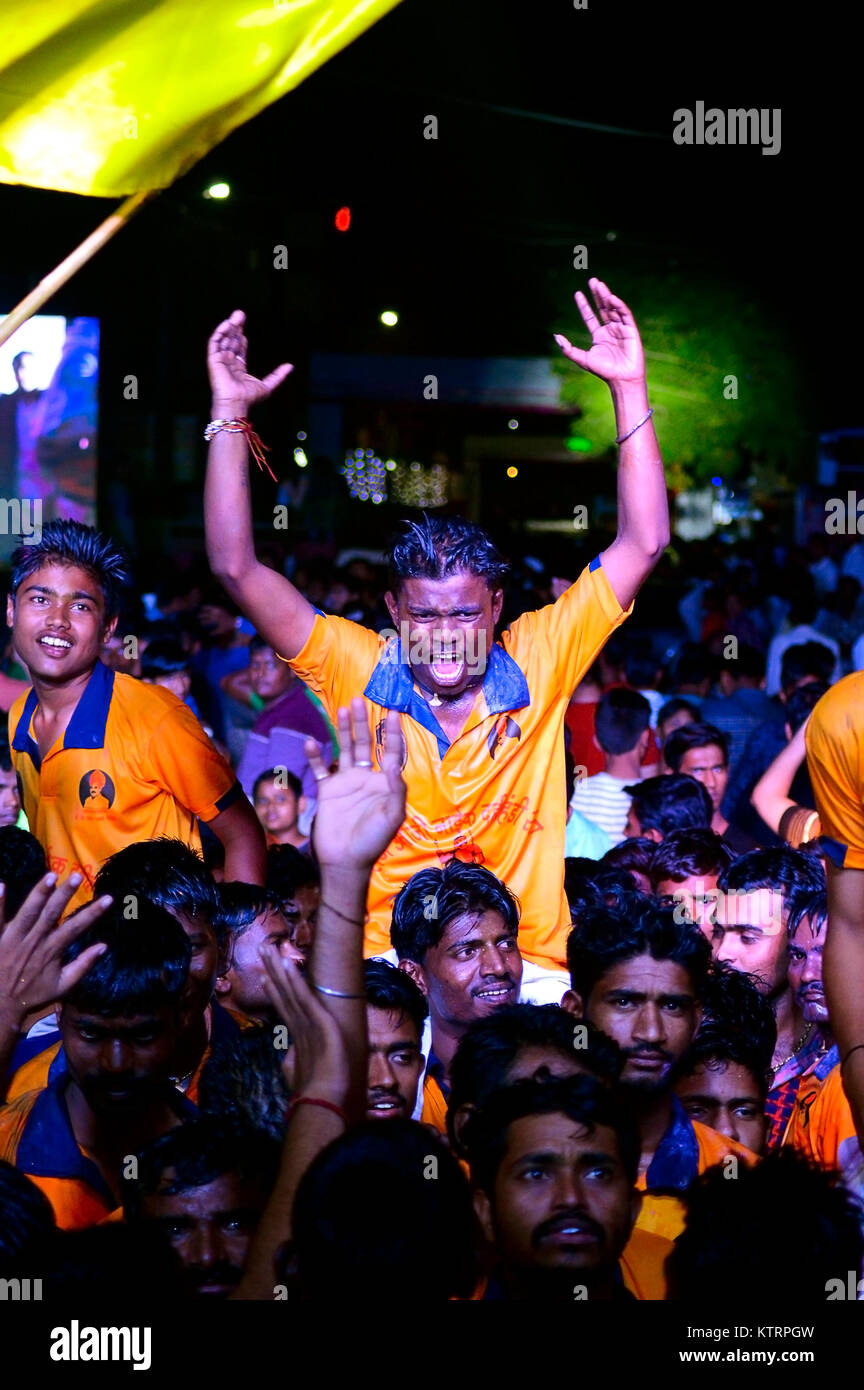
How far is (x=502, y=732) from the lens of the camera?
445 cm

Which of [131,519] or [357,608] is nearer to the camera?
[357,608]

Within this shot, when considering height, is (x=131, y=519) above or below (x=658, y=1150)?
above

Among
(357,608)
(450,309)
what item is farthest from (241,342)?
(450,309)

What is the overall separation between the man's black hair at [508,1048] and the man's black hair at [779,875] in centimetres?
166

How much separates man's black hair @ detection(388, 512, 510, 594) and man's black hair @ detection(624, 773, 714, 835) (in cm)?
174

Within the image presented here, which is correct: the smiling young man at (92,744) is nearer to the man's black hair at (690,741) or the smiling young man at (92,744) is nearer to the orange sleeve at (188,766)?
the orange sleeve at (188,766)

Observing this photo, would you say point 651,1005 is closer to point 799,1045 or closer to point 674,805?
point 799,1045

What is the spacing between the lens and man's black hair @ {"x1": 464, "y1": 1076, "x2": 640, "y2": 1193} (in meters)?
2.85

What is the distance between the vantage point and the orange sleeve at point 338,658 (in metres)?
4.54

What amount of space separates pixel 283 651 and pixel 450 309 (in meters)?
21.1

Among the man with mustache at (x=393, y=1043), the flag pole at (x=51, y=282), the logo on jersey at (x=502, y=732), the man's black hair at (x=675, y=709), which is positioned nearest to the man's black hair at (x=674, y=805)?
the man's black hair at (x=675, y=709)

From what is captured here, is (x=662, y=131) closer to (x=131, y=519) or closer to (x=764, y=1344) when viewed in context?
(x=131, y=519)

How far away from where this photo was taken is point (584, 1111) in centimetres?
284

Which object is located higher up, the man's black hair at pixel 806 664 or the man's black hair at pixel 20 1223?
the man's black hair at pixel 806 664
